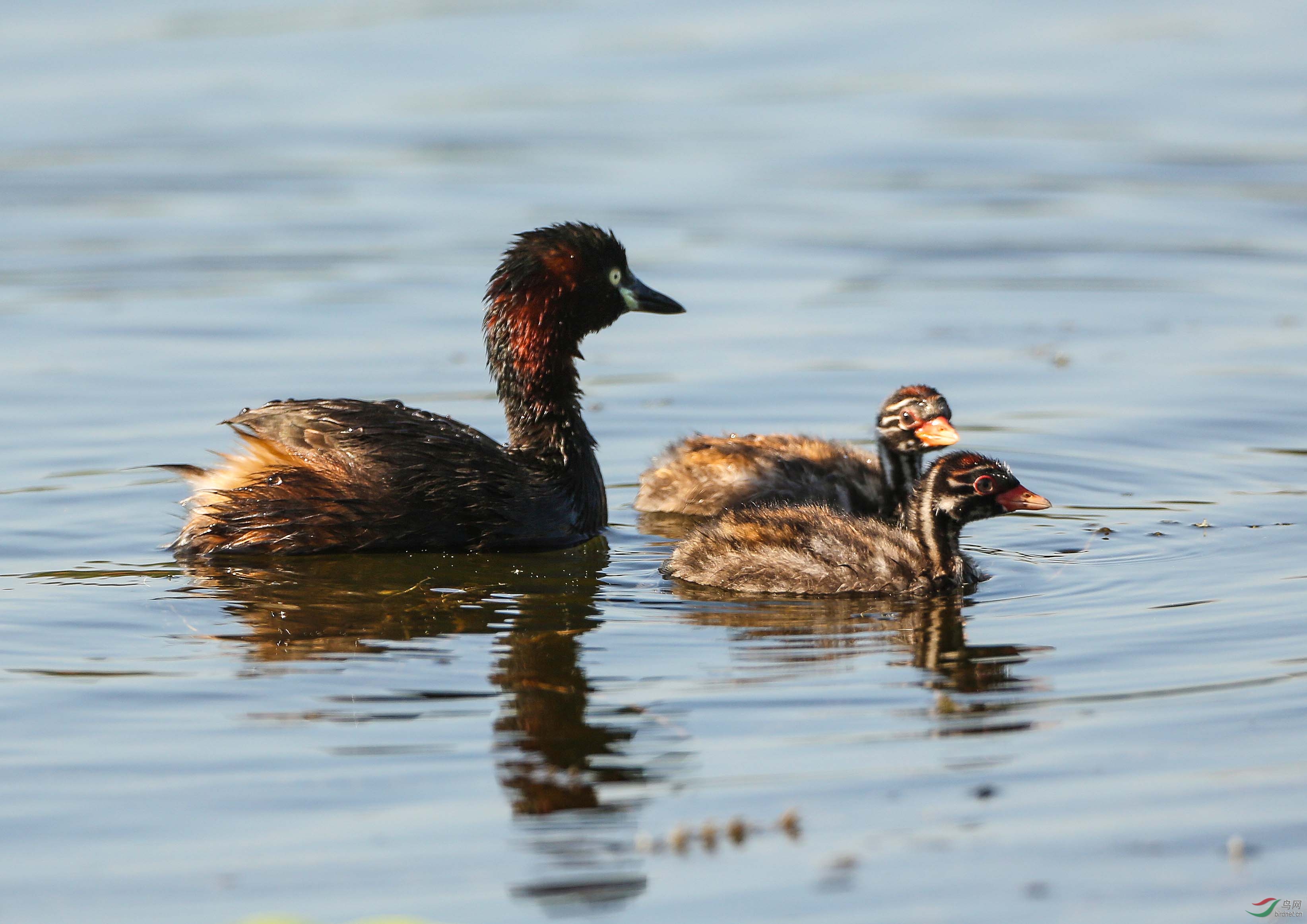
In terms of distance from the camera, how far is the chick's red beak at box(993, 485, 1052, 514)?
816cm

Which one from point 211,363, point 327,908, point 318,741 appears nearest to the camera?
point 327,908

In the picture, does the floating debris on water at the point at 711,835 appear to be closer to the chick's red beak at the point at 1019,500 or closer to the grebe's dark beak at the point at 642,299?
the chick's red beak at the point at 1019,500

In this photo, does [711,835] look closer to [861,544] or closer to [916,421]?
[861,544]

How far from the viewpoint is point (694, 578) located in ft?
26.8

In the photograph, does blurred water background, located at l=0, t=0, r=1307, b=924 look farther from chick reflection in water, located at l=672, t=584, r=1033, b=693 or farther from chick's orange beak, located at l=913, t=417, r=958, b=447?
chick's orange beak, located at l=913, t=417, r=958, b=447

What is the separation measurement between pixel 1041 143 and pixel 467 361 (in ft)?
25.5

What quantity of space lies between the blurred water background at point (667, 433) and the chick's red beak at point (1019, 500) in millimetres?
348

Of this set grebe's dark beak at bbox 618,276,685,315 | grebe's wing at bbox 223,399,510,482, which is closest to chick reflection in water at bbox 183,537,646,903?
grebe's wing at bbox 223,399,510,482

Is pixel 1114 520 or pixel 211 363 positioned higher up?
pixel 211 363

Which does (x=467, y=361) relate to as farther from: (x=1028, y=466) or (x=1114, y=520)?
(x=1114, y=520)

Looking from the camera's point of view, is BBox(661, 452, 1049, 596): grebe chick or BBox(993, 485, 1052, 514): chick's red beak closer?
BBox(661, 452, 1049, 596): grebe chick

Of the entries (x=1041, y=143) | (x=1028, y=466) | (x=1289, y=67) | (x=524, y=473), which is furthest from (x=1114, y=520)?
(x=1289, y=67)

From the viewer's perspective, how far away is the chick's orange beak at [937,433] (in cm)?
919

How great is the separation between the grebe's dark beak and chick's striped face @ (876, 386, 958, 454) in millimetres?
1178
